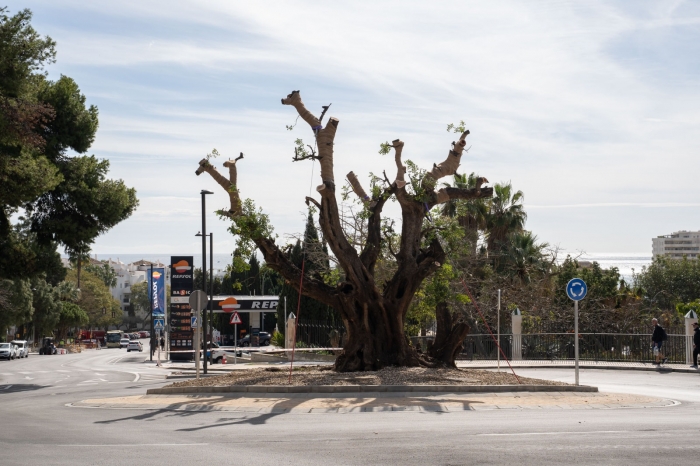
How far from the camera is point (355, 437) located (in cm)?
1139

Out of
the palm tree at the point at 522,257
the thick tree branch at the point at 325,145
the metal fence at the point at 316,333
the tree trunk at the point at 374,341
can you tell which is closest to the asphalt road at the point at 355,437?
the tree trunk at the point at 374,341

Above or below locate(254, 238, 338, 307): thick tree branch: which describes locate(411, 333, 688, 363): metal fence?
below

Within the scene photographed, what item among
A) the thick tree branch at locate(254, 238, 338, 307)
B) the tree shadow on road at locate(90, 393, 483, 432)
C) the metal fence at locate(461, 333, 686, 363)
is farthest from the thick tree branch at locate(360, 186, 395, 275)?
the metal fence at locate(461, 333, 686, 363)

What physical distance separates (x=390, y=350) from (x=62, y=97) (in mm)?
19024

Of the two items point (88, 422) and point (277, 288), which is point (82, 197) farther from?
point (277, 288)

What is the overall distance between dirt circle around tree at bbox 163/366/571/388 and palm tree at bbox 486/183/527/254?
21.3 m

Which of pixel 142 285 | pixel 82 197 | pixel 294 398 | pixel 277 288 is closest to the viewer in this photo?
pixel 294 398

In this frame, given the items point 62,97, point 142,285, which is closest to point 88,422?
point 62,97

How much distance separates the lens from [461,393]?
1792 cm

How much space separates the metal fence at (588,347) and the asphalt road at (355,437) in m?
13.8

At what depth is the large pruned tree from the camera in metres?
21.4

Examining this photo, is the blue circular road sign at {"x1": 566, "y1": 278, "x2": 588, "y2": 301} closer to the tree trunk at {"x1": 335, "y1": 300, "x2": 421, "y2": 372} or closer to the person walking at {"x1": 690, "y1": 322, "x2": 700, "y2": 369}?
the tree trunk at {"x1": 335, "y1": 300, "x2": 421, "y2": 372}

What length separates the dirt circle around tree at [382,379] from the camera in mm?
18906

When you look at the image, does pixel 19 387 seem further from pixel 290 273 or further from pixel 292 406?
pixel 292 406
